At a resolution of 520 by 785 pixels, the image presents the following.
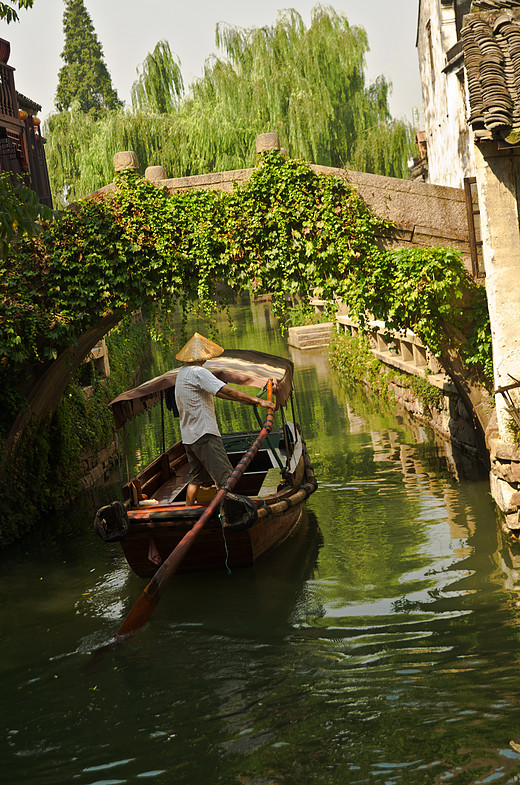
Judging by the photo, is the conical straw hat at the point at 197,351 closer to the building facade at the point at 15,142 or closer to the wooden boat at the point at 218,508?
the wooden boat at the point at 218,508

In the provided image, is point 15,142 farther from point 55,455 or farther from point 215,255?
point 215,255

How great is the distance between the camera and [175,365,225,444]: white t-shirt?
8.05m

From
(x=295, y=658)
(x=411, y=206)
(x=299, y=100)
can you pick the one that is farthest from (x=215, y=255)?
(x=299, y=100)

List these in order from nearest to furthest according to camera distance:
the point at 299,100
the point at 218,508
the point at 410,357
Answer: the point at 218,508 → the point at 410,357 → the point at 299,100

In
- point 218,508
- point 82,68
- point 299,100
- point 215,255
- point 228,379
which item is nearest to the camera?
point 218,508

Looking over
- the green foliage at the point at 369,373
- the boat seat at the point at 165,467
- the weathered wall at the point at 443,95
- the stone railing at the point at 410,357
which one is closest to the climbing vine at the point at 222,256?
the stone railing at the point at 410,357

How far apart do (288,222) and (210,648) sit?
537 cm

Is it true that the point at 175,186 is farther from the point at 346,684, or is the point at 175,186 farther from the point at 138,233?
the point at 346,684

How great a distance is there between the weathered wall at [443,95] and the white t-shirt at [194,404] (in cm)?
849

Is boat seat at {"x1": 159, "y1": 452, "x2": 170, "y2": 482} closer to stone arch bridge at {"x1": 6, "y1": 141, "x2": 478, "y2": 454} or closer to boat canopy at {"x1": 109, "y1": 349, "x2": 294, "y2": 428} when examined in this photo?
boat canopy at {"x1": 109, "y1": 349, "x2": 294, "y2": 428}

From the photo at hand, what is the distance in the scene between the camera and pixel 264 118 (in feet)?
69.7

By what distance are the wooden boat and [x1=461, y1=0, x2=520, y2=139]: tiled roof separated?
3.34 metres

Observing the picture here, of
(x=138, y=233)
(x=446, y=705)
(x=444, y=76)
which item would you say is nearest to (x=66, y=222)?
(x=138, y=233)

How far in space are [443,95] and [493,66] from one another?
30.5 feet
